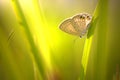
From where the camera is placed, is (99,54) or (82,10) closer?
(99,54)

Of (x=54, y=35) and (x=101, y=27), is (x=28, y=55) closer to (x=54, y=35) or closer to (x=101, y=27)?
(x=54, y=35)

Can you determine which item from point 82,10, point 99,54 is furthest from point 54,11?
point 99,54

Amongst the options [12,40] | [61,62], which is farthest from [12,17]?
[61,62]
